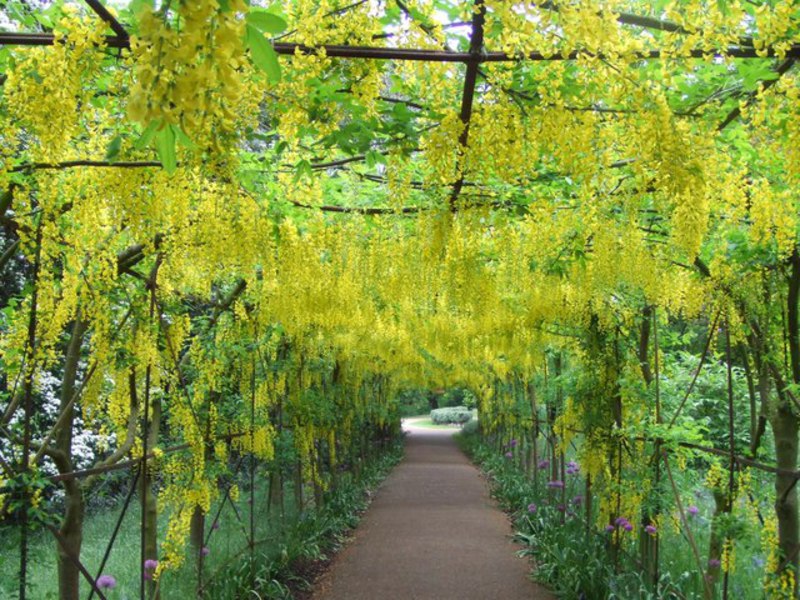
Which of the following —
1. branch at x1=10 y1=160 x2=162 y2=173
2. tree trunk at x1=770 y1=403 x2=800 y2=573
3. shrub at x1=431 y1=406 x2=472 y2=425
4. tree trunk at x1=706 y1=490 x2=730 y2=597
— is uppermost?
branch at x1=10 y1=160 x2=162 y2=173

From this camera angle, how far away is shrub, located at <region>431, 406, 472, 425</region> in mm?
35219

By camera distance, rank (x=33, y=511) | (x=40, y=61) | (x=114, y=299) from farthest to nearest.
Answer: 1. (x=114, y=299)
2. (x=33, y=511)
3. (x=40, y=61)

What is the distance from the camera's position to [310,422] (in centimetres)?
767

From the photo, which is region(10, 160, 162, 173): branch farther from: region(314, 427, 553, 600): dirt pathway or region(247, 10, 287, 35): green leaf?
region(314, 427, 553, 600): dirt pathway

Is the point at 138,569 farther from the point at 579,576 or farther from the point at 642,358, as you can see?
the point at 642,358

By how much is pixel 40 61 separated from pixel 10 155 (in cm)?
80

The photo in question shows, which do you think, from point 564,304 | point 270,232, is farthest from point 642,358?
point 270,232

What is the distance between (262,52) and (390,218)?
11.9 feet

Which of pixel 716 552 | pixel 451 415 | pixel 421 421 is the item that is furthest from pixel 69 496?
pixel 421 421

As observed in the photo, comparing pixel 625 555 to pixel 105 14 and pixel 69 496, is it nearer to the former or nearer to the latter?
pixel 69 496

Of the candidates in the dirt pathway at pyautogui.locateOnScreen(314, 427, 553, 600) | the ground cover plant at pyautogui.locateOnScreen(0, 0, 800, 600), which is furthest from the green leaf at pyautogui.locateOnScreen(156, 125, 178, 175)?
the dirt pathway at pyautogui.locateOnScreen(314, 427, 553, 600)

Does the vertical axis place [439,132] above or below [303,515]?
above

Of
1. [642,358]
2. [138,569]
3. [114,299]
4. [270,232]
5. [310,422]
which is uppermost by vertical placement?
[270,232]

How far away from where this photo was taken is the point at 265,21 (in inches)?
44.0
